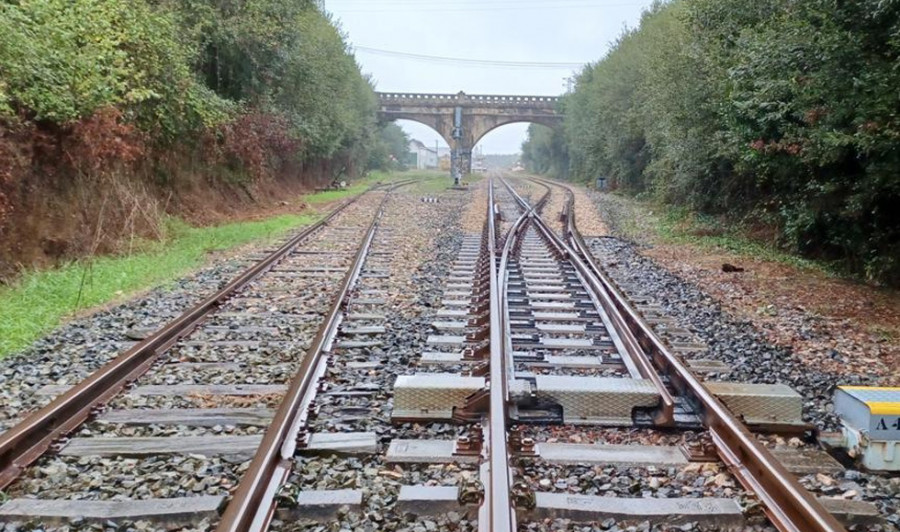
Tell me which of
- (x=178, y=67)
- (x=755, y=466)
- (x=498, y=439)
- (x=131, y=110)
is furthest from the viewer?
(x=178, y=67)

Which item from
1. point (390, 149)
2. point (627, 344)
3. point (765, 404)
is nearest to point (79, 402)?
point (627, 344)

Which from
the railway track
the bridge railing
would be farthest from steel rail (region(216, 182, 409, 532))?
the bridge railing

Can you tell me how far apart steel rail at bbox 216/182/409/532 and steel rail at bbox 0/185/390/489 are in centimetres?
119

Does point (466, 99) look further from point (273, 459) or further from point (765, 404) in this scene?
point (273, 459)

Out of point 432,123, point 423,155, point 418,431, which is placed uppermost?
point 432,123

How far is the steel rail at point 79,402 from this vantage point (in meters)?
3.61

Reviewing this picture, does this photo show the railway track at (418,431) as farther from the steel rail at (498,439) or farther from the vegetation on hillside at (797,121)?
the vegetation on hillside at (797,121)

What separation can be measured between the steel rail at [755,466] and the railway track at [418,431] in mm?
11

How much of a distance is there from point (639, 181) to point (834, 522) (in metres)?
29.1

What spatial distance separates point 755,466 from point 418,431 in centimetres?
180

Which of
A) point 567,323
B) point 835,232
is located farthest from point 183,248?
point 835,232

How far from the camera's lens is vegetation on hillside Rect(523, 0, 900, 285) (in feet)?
24.8

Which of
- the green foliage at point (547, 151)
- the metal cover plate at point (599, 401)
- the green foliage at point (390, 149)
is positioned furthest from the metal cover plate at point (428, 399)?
the green foliage at point (547, 151)

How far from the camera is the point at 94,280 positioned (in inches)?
350
